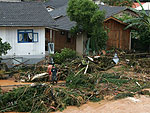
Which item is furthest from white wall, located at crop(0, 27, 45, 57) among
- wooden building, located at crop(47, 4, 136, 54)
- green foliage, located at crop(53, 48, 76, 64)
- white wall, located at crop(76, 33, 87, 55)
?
white wall, located at crop(76, 33, 87, 55)

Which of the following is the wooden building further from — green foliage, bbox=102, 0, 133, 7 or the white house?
green foliage, bbox=102, 0, 133, 7

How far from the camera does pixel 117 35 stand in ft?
81.1

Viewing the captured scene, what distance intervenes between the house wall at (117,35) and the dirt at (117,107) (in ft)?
36.9

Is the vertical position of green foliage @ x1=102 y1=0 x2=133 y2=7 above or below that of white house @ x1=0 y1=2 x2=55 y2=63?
above

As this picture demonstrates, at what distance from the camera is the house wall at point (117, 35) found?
956 inches

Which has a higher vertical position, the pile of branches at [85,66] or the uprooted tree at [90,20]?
the uprooted tree at [90,20]

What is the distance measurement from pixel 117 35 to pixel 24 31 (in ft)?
29.4

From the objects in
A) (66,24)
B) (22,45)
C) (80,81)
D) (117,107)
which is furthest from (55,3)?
(117,107)

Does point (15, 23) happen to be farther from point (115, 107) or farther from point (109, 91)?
point (115, 107)

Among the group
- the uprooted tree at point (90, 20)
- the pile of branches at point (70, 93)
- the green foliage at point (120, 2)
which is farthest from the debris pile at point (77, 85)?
the green foliage at point (120, 2)

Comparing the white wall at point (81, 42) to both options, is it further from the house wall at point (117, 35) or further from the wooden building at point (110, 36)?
the house wall at point (117, 35)

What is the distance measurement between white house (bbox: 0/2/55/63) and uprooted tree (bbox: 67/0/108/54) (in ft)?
7.90

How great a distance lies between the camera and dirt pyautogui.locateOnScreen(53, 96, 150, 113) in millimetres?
12631

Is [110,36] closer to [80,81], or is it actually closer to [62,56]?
[62,56]
